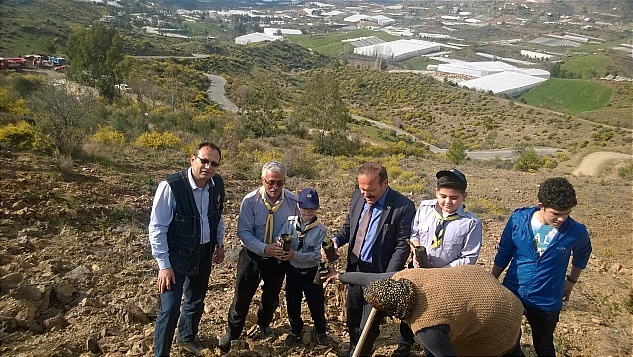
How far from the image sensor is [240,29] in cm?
11812

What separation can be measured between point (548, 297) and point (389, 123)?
36552mm

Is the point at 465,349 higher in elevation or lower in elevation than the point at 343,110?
higher

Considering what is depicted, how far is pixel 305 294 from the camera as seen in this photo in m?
3.23

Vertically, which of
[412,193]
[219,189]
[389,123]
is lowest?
[389,123]

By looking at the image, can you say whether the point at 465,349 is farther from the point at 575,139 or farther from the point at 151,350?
the point at 575,139

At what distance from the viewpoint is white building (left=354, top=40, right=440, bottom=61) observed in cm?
9244

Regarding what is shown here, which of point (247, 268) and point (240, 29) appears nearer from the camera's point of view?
point (247, 268)

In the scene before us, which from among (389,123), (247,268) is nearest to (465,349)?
(247,268)

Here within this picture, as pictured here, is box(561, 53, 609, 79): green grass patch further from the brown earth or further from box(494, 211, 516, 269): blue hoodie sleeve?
box(494, 211, 516, 269): blue hoodie sleeve

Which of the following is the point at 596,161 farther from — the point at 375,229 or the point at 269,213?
the point at 269,213

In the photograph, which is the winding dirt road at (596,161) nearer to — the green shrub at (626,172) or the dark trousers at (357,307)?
the green shrub at (626,172)

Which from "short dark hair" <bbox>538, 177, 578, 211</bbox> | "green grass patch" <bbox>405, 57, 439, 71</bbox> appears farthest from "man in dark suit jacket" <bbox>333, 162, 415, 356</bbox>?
"green grass patch" <bbox>405, 57, 439, 71</bbox>

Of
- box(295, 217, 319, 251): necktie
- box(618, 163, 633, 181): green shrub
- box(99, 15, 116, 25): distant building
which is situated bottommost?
box(618, 163, 633, 181): green shrub

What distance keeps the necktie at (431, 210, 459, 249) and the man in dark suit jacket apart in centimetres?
20
